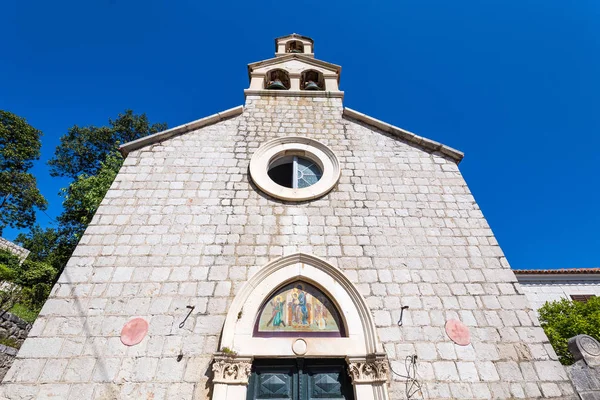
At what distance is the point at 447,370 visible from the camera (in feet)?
13.1

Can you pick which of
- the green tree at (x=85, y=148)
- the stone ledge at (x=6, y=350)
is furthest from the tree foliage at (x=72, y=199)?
the stone ledge at (x=6, y=350)

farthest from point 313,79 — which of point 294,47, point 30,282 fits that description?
point 30,282

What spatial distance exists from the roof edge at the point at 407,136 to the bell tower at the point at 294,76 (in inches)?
30.8

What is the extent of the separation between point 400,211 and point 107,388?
4.84 m

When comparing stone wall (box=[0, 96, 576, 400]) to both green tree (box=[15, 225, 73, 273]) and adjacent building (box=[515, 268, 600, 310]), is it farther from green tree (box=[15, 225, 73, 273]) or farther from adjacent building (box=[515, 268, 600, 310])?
green tree (box=[15, 225, 73, 273])

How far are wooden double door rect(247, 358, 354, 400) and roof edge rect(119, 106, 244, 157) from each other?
15.1 feet

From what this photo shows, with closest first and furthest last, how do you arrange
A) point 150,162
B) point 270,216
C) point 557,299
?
point 270,216 → point 150,162 → point 557,299

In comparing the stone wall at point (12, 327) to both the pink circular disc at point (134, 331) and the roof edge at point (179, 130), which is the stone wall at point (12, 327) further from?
the pink circular disc at point (134, 331)

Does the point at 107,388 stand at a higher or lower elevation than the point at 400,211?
lower

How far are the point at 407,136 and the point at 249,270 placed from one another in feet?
14.1

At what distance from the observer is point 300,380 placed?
13.1ft

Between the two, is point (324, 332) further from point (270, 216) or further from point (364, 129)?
point (364, 129)

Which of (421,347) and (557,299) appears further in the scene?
(557,299)

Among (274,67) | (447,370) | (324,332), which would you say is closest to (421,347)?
(447,370)
